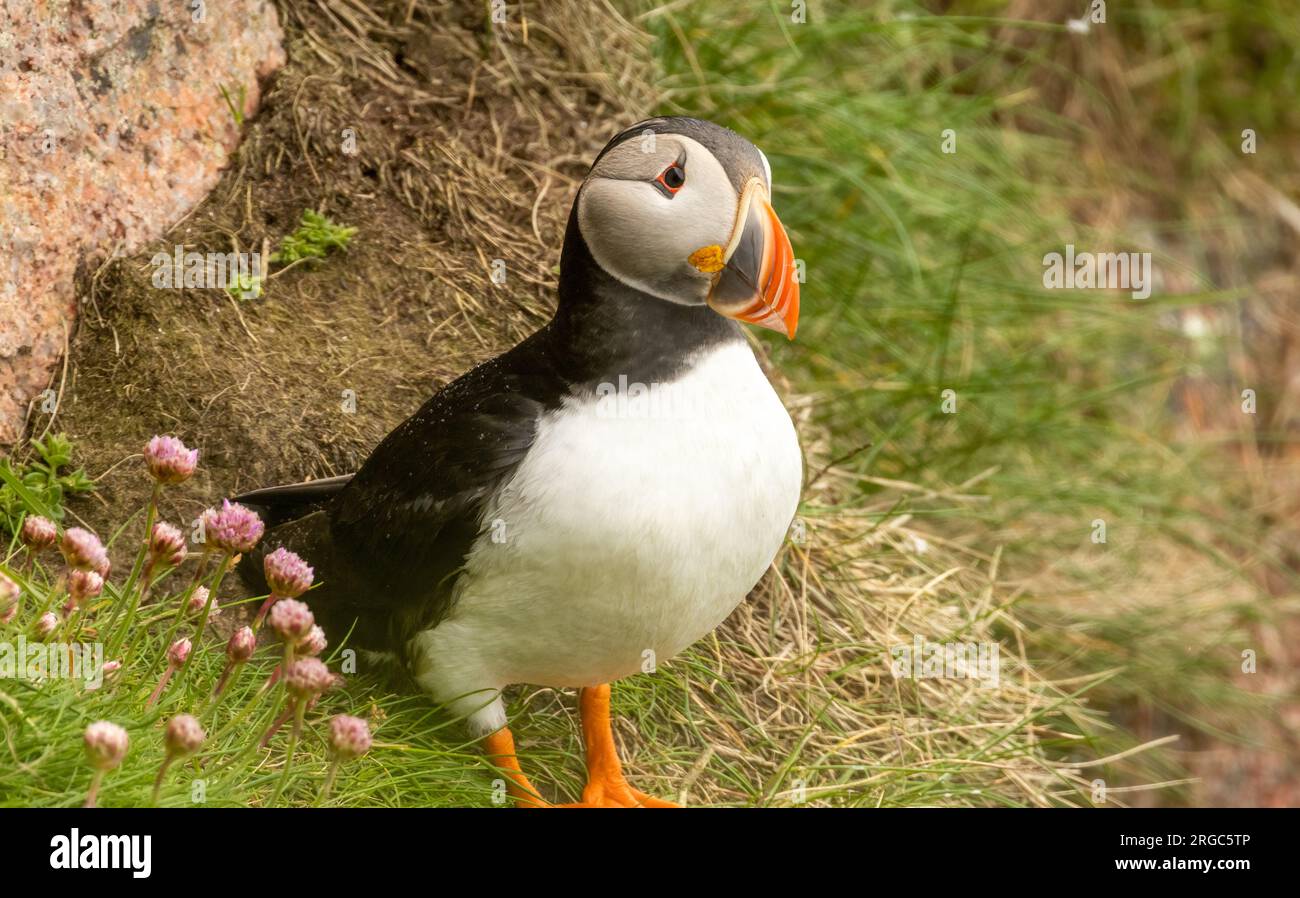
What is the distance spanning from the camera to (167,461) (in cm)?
258

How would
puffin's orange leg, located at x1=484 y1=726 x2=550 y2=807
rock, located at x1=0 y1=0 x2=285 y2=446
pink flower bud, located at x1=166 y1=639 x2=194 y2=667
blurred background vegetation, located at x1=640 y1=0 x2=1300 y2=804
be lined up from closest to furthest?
1. pink flower bud, located at x1=166 y1=639 x2=194 y2=667
2. puffin's orange leg, located at x1=484 y1=726 x2=550 y2=807
3. rock, located at x1=0 y1=0 x2=285 y2=446
4. blurred background vegetation, located at x1=640 y1=0 x2=1300 y2=804

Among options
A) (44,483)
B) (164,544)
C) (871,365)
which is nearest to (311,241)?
(44,483)

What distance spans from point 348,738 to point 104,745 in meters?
0.38

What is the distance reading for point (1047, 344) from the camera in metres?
5.78

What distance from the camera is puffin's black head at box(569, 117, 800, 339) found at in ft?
9.03

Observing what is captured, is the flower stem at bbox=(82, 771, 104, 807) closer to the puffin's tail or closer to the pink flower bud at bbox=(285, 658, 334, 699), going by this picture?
the pink flower bud at bbox=(285, 658, 334, 699)

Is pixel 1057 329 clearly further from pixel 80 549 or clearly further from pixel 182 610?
pixel 80 549

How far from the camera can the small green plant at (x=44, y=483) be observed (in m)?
3.41

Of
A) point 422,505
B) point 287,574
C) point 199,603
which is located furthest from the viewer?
point 199,603

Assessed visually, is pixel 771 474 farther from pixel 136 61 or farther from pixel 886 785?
pixel 136 61

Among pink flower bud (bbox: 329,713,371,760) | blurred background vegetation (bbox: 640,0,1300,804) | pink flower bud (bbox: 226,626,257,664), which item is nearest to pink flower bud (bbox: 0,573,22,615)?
pink flower bud (bbox: 226,626,257,664)

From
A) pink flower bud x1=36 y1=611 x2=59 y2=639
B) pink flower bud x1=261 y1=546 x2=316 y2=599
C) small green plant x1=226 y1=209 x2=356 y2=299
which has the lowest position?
pink flower bud x1=36 y1=611 x2=59 y2=639

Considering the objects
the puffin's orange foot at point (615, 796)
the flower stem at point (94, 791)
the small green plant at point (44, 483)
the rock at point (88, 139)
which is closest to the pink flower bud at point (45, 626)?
the flower stem at point (94, 791)

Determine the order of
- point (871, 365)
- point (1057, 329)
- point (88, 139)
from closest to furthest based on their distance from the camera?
point (88, 139)
point (871, 365)
point (1057, 329)
